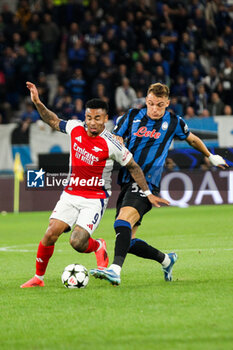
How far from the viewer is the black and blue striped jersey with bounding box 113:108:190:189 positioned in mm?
7711

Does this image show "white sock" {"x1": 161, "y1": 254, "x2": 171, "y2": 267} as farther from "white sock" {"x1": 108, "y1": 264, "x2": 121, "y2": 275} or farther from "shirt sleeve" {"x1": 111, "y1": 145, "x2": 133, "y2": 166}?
"shirt sleeve" {"x1": 111, "y1": 145, "x2": 133, "y2": 166}

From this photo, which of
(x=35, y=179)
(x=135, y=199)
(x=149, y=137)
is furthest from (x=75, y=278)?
(x=35, y=179)

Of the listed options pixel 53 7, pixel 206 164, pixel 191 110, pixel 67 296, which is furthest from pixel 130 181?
pixel 53 7

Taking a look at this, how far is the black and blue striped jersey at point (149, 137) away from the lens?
7711mm

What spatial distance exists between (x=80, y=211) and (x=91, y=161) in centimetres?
50

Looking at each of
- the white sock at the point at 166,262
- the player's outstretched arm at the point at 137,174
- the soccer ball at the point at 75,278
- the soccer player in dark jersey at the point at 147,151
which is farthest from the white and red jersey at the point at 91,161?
the white sock at the point at 166,262

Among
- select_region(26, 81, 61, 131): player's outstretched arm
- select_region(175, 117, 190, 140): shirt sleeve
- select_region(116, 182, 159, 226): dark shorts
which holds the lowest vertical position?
select_region(116, 182, 159, 226): dark shorts

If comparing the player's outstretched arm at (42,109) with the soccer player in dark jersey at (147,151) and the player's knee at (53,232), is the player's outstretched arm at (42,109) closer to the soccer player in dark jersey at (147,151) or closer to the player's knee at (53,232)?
the soccer player in dark jersey at (147,151)

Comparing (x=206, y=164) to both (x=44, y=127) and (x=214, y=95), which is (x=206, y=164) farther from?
(x=44, y=127)

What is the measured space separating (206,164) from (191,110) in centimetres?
181

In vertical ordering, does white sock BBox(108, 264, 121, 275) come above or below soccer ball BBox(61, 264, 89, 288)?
above

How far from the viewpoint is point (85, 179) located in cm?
748

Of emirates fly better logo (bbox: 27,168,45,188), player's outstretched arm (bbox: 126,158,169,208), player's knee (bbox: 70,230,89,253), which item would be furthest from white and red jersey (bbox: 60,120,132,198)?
emirates fly better logo (bbox: 27,168,45,188)

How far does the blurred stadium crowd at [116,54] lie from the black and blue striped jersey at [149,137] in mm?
11337
